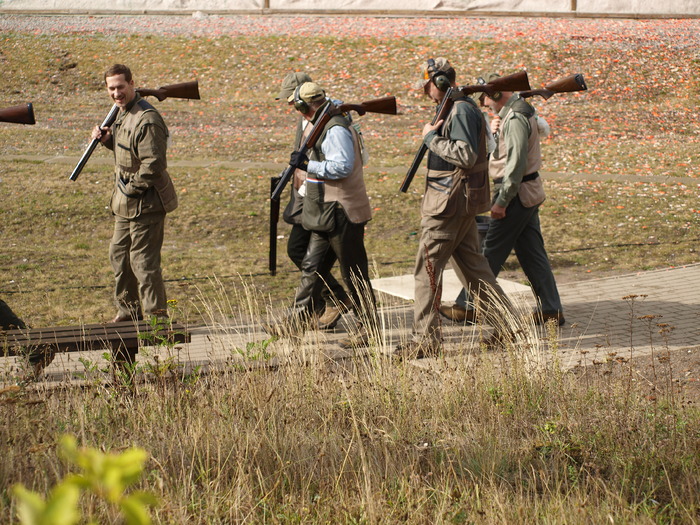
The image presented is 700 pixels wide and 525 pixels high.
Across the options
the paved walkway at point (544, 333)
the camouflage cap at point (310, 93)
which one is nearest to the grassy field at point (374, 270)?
the paved walkway at point (544, 333)

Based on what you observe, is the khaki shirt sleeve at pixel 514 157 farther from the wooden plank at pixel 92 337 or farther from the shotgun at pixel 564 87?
the wooden plank at pixel 92 337

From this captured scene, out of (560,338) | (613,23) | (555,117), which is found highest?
(613,23)

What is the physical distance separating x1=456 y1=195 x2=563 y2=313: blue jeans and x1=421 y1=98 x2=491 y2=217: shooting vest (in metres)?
0.79

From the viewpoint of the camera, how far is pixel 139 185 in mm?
6703

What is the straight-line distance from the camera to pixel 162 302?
6953 millimetres

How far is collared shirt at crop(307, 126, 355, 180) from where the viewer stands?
655 centimetres

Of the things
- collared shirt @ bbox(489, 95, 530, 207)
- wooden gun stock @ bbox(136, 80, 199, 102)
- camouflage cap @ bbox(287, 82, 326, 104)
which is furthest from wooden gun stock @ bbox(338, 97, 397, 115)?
wooden gun stock @ bbox(136, 80, 199, 102)

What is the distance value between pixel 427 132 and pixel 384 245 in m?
4.59

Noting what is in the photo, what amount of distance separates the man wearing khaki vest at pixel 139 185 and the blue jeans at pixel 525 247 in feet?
8.35

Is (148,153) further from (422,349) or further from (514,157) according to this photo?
(514,157)

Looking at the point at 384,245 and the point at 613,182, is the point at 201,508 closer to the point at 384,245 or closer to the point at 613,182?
the point at 384,245

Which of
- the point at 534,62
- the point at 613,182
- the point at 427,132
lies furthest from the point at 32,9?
the point at 427,132

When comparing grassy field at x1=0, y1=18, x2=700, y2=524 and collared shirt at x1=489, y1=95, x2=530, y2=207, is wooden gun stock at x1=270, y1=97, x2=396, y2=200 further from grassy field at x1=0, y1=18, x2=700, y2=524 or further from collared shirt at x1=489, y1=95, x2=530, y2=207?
grassy field at x1=0, y1=18, x2=700, y2=524

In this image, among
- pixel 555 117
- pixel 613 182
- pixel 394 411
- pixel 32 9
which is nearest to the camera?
pixel 394 411
